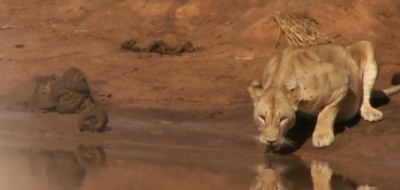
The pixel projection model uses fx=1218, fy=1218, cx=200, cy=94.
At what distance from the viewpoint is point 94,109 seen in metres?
13.1

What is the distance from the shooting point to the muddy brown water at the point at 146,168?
33.2ft

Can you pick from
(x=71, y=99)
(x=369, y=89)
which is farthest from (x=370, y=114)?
(x=71, y=99)

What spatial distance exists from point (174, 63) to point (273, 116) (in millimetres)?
4104

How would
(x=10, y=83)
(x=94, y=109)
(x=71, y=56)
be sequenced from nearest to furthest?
1. (x=94, y=109)
2. (x=10, y=83)
3. (x=71, y=56)

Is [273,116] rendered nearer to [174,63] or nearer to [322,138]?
[322,138]

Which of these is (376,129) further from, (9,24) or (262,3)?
(9,24)

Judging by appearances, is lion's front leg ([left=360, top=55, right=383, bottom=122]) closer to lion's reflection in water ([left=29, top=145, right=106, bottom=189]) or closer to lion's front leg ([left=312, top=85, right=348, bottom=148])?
lion's front leg ([left=312, top=85, right=348, bottom=148])

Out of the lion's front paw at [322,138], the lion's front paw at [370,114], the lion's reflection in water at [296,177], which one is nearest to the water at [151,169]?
the lion's reflection in water at [296,177]

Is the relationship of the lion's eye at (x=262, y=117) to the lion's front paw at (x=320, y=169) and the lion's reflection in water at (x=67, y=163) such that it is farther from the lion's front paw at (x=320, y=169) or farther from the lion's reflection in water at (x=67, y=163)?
the lion's reflection in water at (x=67, y=163)

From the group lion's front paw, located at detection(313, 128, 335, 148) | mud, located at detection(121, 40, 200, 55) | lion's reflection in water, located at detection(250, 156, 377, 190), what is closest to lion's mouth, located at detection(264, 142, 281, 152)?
lion's reflection in water, located at detection(250, 156, 377, 190)

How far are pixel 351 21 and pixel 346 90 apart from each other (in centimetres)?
385

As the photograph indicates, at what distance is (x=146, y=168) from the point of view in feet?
36.3

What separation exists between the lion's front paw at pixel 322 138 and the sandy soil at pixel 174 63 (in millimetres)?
96

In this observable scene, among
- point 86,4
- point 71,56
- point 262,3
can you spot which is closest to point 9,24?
point 86,4
